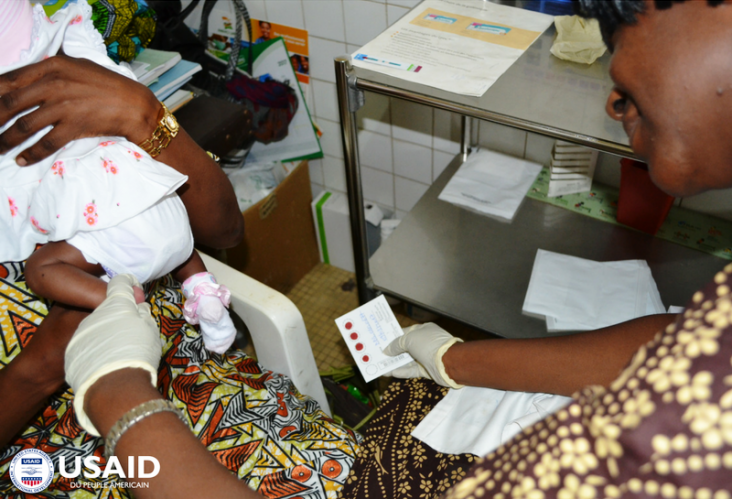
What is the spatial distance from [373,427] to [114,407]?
503 millimetres

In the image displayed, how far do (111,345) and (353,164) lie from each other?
26.2 inches

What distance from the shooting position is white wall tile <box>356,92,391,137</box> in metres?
1.84

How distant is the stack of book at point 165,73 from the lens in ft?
4.60

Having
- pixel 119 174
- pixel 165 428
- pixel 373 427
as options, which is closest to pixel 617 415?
pixel 165 428

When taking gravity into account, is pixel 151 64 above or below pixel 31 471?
above

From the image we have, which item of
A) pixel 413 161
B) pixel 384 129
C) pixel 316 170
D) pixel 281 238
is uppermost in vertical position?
pixel 384 129

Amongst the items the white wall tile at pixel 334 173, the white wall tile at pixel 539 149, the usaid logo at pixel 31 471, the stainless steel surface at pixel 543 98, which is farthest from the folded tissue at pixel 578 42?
the usaid logo at pixel 31 471

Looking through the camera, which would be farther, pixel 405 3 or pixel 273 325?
pixel 405 3

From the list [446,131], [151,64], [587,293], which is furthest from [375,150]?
[587,293]

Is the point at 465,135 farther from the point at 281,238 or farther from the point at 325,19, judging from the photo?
the point at 281,238

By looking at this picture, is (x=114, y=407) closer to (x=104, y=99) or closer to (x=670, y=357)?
(x=104, y=99)

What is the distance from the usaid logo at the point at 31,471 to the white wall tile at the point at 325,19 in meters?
1.41

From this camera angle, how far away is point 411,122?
5.97 ft

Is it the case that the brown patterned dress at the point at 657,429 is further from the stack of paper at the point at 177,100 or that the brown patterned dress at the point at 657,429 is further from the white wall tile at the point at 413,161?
the white wall tile at the point at 413,161
